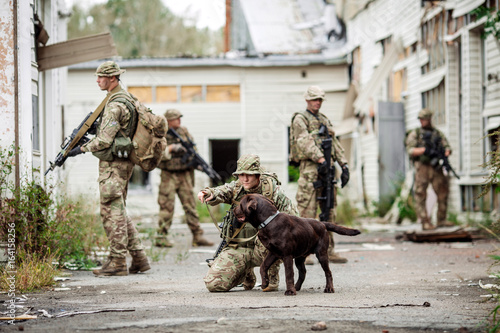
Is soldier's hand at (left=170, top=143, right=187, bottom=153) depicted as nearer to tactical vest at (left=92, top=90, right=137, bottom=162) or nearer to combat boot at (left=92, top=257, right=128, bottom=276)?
tactical vest at (left=92, top=90, right=137, bottom=162)

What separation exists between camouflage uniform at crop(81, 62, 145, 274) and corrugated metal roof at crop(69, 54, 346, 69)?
47.7 feet

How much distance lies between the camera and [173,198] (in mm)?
12406

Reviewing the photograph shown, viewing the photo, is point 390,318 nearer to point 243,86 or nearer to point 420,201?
point 420,201

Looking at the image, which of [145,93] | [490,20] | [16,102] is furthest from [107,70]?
[145,93]

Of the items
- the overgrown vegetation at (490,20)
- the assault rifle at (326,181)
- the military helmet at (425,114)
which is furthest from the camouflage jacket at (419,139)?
the assault rifle at (326,181)

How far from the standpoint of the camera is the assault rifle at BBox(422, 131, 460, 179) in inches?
569

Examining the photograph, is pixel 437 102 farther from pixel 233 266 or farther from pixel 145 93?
pixel 233 266

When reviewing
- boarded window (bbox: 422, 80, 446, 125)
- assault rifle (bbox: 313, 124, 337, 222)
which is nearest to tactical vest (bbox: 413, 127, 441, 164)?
boarded window (bbox: 422, 80, 446, 125)

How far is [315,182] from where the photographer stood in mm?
9734

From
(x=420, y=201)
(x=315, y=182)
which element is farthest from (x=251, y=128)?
(x=315, y=182)

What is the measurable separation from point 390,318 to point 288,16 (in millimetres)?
21480

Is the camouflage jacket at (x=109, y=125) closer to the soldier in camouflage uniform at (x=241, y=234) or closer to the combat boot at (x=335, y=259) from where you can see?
the soldier in camouflage uniform at (x=241, y=234)

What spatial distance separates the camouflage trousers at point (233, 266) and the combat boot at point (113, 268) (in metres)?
1.70

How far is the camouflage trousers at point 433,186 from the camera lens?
1484cm
